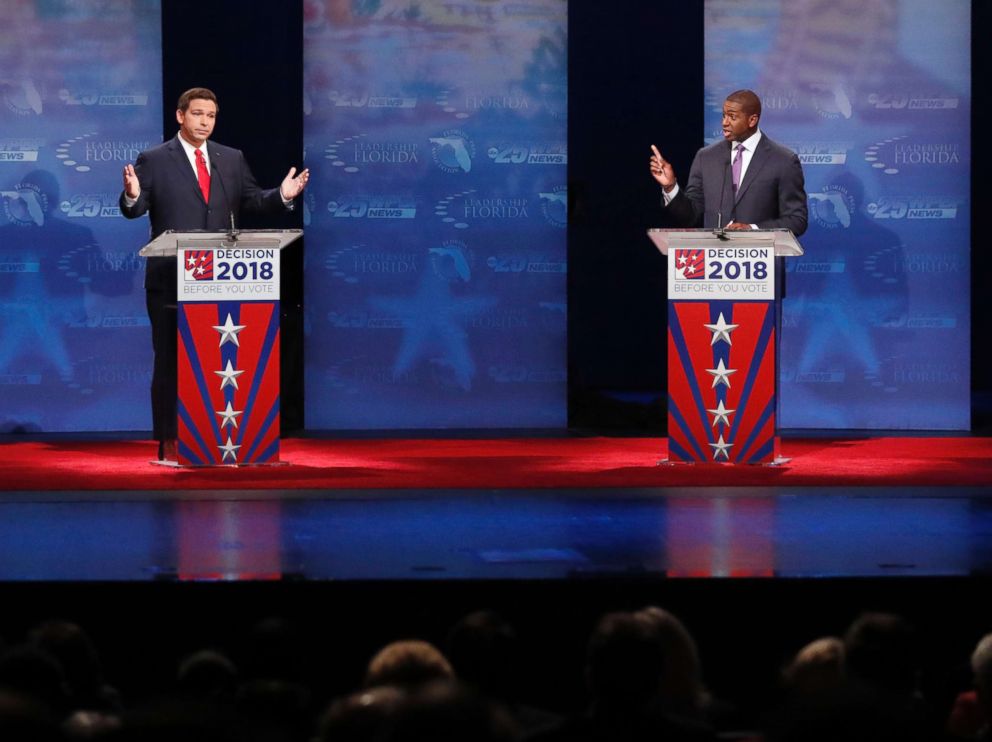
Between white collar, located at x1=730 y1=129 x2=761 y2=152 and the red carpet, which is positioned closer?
the red carpet

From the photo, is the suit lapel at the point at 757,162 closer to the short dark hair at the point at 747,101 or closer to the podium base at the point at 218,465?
the short dark hair at the point at 747,101

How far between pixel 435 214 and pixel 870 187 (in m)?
2.23

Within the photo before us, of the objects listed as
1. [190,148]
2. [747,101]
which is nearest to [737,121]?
[747,101]

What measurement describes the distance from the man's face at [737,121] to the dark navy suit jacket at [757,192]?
8cm

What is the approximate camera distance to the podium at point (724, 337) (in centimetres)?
597

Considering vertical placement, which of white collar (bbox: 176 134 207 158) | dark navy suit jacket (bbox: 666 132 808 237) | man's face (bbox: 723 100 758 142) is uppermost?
man's face (bbox: 723 100 758 142)

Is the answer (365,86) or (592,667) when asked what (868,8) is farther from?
(592,667)

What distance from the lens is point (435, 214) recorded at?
8359mm

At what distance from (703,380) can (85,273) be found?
11.8 ft

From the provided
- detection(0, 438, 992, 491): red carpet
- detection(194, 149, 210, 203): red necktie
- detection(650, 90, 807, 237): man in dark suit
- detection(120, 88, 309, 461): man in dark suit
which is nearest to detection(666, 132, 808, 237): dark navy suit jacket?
detection(650, 90, 807, 237): man in dark suit

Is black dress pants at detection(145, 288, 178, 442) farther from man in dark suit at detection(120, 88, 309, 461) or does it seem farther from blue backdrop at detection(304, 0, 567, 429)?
blue backdrop at detection(304, 0, 567, 429)

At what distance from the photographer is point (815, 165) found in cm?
829

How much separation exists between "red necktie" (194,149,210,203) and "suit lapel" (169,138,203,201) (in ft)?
0.06

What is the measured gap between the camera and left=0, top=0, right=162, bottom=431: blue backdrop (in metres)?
8.14
